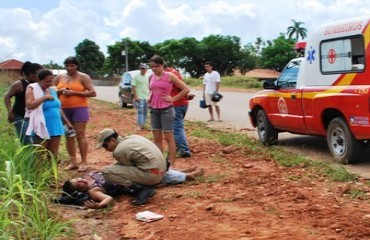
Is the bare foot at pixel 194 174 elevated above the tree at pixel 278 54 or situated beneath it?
situated beneath

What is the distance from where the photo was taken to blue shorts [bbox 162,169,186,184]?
6.51 metres

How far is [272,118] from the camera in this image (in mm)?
9352

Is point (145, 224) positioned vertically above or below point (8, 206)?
below

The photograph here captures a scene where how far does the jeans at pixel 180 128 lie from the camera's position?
8234mm

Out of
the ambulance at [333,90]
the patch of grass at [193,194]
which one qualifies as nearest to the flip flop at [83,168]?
the patch of grass at [193,194]

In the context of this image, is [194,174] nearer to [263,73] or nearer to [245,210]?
[245,210]

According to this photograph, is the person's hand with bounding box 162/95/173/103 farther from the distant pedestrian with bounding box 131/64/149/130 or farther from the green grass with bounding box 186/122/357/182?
the distant pedestrian with bounding box 131/64/149/130

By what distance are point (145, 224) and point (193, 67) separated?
198 feet

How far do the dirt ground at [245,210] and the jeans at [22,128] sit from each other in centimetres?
105

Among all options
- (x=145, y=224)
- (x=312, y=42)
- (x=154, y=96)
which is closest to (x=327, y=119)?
(x=312, y=42)

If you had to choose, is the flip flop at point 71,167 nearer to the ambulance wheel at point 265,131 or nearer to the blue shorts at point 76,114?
the blue shorts at point 76,114

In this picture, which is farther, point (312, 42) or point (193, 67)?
point (193, 67)

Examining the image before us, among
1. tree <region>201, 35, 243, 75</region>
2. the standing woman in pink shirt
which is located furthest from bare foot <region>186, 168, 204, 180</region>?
tree <region>201, 35, 243, 75</region>

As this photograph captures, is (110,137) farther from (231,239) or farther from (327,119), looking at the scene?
(327,119)
